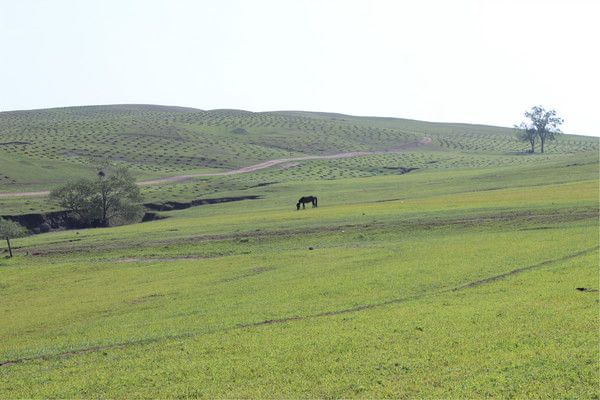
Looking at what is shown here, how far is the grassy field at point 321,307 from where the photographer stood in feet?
61.4

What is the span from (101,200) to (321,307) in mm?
66436

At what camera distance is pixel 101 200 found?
292 ft

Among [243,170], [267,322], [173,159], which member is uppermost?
[173,159]

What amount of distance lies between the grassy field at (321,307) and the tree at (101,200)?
2412 cm

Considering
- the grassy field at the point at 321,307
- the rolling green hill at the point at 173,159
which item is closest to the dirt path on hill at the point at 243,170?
the rolling green hill at the point at 173,159

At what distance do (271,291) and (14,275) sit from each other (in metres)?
23.9

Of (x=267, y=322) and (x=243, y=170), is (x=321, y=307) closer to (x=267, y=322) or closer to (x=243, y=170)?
(x=267, y=322)

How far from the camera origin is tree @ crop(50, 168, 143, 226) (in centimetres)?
8844

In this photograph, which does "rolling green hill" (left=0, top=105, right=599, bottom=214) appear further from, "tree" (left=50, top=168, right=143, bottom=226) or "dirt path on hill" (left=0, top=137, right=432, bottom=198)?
"tree" (left=50, top=168, right=143, bottom=226)

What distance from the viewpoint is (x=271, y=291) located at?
33.1 meters

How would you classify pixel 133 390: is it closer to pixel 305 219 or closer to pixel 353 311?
pixel 353 311

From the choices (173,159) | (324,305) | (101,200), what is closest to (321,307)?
(324,305)

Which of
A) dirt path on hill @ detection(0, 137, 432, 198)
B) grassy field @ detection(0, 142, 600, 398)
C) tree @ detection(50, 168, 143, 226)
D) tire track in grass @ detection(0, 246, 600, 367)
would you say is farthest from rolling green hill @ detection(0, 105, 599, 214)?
tire track in grass @ detection(0, 246, 600, 367)

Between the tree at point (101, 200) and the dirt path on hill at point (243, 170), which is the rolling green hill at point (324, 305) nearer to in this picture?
the tree at point (101, 200)
